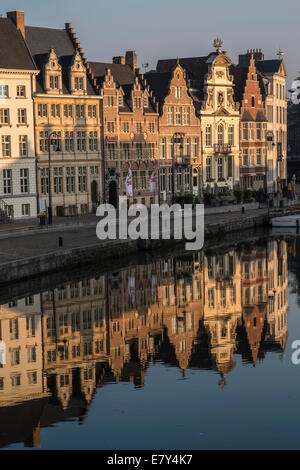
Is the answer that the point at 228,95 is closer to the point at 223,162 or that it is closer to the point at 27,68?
the point at 223,162

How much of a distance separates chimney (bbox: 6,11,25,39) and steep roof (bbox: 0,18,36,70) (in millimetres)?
211

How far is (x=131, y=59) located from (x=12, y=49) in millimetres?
14769

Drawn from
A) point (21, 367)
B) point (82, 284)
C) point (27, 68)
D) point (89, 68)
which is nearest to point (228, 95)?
point (89, 68)

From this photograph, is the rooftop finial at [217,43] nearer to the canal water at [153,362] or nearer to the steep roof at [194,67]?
the steep roof at [194,67]

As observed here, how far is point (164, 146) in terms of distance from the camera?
69250 millimetres

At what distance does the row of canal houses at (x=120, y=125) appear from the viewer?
56.3m

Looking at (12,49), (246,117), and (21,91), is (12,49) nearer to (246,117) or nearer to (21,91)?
(21,91)

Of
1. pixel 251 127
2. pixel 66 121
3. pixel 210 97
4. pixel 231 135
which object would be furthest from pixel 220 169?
pixel 66 121

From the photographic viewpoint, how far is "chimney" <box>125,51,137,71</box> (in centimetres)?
6856

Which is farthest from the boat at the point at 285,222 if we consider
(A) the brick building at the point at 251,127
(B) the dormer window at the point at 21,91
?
(B) the dormer window at the point at 21,91

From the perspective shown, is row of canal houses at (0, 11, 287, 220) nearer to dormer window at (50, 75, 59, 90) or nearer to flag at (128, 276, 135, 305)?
dormer window at (50, 75, 59, 90)

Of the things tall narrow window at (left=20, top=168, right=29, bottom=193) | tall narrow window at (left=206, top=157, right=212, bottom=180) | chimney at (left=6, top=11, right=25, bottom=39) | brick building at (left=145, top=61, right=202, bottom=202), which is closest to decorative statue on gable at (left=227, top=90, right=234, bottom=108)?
brick building at (left=145, top=61, right=202, bottom=202)

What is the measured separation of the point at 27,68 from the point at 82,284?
68.8 ft

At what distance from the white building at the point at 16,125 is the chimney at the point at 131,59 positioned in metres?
12.9
